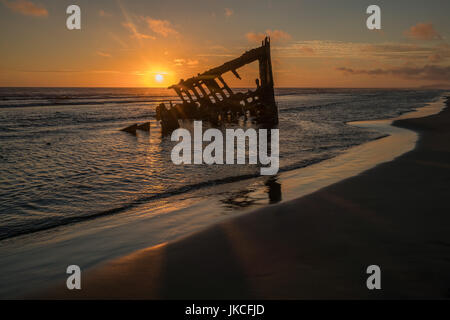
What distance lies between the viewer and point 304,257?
335 cm

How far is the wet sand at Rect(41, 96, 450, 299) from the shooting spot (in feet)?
9.18

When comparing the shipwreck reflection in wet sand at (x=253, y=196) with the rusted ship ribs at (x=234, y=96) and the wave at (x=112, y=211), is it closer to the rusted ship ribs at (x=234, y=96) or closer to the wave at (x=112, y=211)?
the wave at (x=112, y=211)

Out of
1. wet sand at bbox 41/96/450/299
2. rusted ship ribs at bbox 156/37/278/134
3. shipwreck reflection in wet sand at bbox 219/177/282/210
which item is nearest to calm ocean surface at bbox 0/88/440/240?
shipwreck reflection in wet sand at bbox 219/177/282/210

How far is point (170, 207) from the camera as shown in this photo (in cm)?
568

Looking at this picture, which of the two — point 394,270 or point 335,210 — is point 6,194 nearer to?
point 335,210

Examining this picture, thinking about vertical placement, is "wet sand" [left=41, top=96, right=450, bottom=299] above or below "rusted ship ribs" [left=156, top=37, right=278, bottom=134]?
below

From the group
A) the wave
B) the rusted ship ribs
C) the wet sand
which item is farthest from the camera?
the rusted ship ribs

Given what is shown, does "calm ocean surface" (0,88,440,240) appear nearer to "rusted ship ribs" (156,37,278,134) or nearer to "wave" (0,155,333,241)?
"wave" (0,155,333,241)

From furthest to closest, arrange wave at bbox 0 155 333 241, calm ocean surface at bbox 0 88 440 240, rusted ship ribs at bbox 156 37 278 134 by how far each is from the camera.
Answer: rusted ship ribs at bbox 156 37 278 134 < calm ocean surface at bbox 0 88 440 240 < wave at bbox 0 155 333 241

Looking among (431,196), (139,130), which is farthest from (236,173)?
(139,130)

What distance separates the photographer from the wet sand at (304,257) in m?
2.80

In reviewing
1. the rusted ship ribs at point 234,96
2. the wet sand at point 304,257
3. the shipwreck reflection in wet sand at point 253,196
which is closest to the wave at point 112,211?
the shipwreck reflection in wet sand at point 253,196

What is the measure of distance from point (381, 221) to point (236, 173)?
14.5ft
